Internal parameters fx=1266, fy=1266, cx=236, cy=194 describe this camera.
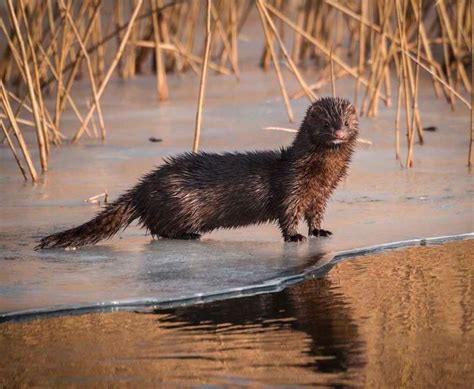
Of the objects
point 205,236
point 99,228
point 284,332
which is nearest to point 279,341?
point 284,332

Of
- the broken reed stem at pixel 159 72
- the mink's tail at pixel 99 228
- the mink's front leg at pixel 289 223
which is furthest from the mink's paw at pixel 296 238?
the broken reed stem at pixel 159 72

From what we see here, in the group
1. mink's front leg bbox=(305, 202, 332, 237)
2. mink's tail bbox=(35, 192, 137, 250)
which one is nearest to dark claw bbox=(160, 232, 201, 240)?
mink's tail bbox=(35, 192, 137, 250)

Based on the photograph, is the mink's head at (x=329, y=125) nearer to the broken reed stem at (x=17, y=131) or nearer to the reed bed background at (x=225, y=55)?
the reed bed background at (x=225, y=55)

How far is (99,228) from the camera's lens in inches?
213

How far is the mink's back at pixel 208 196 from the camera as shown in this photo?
557 cm

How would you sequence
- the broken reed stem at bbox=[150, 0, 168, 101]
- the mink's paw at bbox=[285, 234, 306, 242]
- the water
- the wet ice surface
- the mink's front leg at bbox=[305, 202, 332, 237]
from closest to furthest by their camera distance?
the water, the wet ice surface, the mink's paw at bbox=[285, 234, 306, 242], the mink's front leg at bbox=[305, 202, 332, 237], the broken reed stem at bbox=[150, 0, 168, 101]

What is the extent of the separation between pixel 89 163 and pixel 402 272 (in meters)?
3.16

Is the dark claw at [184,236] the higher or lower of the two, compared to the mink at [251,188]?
lower

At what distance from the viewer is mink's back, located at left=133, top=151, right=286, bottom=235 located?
557cm

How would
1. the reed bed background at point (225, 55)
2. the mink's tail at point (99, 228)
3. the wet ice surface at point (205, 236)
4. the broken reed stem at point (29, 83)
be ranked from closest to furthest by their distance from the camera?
the wet ice surface at point (205, 236)
the mink's tail at point (99, 228)
the broken reed stem at point (29, 83)
the reed bed background at point (225, 55)

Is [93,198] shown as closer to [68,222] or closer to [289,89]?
[68,222]

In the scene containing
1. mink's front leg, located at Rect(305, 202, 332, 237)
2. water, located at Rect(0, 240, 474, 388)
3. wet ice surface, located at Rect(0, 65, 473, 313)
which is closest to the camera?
water, located at Rect(0, 240, 474, 388)

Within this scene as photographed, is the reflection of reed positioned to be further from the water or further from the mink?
the mink

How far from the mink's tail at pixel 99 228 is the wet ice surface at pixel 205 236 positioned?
5 centimetres
